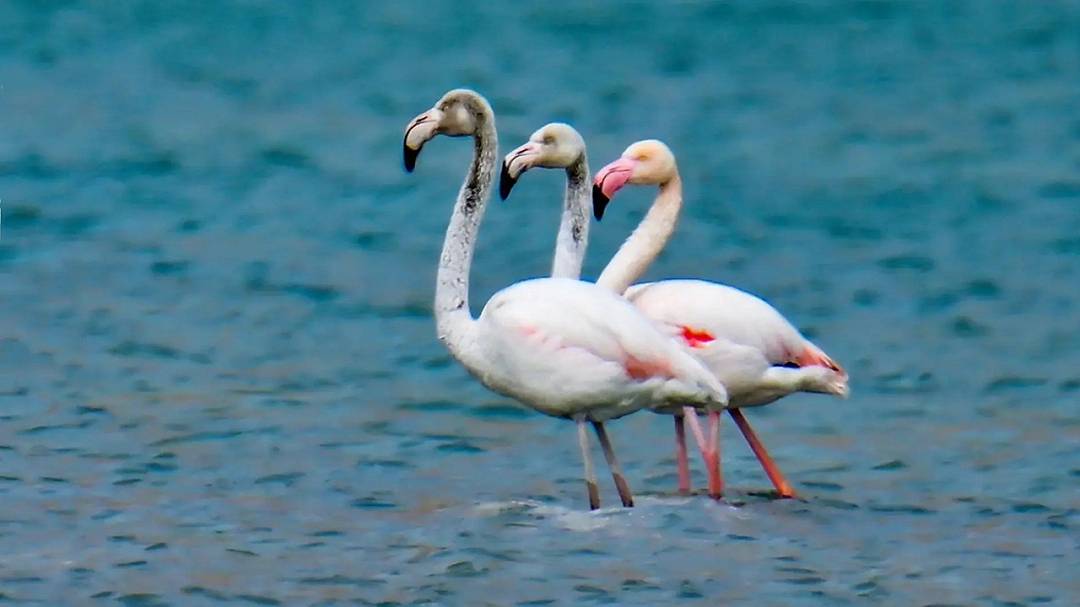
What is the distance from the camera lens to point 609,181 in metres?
10.1

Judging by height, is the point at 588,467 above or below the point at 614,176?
below

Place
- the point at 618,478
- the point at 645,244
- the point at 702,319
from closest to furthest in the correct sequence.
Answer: the point at 618,478, the point at 702,319, the point at 645,244

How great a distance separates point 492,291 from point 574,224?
4745 millimetres

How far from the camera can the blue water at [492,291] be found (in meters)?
8.70

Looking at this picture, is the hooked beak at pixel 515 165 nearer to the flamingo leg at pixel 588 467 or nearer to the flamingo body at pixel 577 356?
the flamingo body at pixel 577 356

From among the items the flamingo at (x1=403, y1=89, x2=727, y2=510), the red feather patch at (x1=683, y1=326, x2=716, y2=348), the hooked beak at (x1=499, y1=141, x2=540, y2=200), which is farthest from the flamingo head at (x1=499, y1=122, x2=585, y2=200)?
the red feather patch at (x1=683, y1=326, x2=716, y2=348)

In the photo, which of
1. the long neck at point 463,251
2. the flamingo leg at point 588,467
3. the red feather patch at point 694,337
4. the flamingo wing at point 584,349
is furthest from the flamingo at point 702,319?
the flamingo leg at point 588,467

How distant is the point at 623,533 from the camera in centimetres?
886

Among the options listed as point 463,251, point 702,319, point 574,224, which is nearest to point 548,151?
point 574,224

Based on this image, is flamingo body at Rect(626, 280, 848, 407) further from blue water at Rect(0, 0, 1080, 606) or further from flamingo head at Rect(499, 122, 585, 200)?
flamingo head at Rect(499, 122, 585, 200)

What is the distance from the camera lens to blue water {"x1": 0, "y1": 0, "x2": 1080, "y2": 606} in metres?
8.70

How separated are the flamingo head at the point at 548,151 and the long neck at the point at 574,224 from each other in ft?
0.23

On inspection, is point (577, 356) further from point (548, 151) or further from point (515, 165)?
point (548, 151)

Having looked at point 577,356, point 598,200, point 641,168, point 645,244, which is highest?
point 641,168
